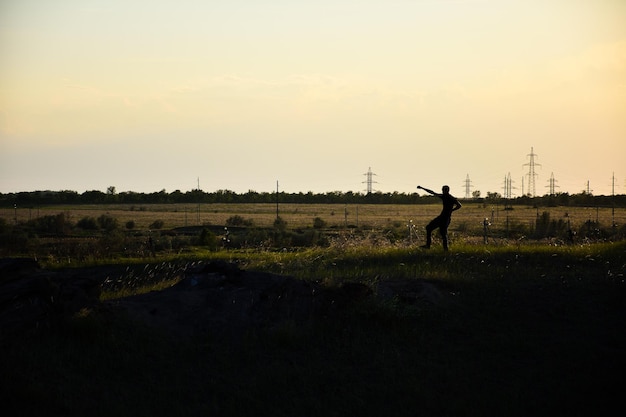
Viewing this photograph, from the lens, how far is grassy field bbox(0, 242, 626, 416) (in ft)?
34.0

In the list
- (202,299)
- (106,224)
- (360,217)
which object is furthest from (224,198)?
(202,299)

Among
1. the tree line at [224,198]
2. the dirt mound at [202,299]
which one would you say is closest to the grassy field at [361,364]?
Answer: the dirt mound at [202,299]

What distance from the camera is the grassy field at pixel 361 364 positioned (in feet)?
34.0

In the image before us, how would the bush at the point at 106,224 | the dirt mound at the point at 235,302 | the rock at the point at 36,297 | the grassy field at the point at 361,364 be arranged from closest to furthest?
the grassy field at the point at 361,364, the rock at the point at 36,297, the dirt mound at the point at 235,302, the bush at the point at 106,224

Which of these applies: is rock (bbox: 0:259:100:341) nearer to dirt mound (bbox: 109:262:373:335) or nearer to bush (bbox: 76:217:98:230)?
dirt mound (bbox: 109:262:373:335)

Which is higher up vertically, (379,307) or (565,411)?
(379,307)

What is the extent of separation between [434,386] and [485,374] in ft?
3.11

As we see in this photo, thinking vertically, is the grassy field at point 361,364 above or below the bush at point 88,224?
below

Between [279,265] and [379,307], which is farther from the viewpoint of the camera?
[279,265]

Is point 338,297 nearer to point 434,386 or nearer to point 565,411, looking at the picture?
point 434,386

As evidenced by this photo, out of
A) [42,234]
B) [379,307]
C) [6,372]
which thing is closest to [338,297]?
[379,307]

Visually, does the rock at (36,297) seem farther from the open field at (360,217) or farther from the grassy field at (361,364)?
the open field at (360,217)

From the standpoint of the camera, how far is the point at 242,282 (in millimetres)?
14578

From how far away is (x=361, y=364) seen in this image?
11969 mm
